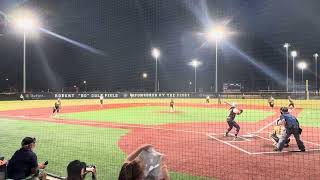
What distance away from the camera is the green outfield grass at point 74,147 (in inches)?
424

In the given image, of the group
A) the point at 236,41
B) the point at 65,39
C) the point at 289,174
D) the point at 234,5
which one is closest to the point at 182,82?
the point at 236,41

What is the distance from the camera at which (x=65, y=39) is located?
7288 cm

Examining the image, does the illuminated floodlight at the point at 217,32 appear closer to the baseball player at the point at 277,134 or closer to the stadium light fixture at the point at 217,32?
the stadium light fixture at the point at 217,32

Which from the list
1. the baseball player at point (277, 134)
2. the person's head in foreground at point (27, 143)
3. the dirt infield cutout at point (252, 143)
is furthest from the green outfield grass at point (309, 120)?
the person's head in foreground at point (27, 143)

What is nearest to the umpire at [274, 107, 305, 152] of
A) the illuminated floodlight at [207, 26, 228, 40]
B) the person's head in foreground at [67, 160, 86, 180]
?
the person's head in foreground at [67, 160, 86, 180]

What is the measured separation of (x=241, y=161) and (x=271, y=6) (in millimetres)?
56997

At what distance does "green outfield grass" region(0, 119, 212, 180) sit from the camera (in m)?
10.8

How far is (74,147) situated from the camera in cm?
1423

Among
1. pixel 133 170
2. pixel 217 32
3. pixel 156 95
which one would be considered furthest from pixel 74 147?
pixel 156 95

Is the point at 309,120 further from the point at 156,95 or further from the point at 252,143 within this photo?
the point at 156,95

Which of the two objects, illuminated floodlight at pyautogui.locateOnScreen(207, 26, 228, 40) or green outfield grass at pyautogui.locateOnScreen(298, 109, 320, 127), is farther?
illuminated floodlight at pyautogui.locateOnScreen(207, 26, 228, 40)

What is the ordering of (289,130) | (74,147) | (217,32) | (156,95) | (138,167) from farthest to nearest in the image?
(156,95) → (217,32) → (74,147) → (289,130) → (138,167)

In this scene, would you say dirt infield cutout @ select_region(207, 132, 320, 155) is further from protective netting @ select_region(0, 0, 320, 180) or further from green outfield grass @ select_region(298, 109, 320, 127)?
protective netting @ select_region(0, 0, 320, 180)

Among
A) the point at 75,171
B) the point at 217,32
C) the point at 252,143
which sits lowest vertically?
the point at 252,143
